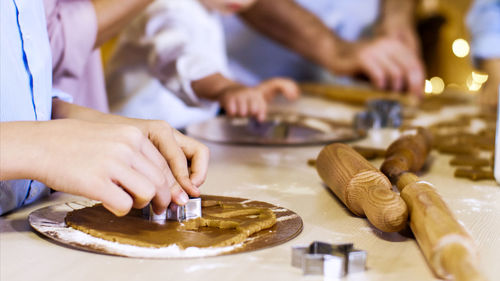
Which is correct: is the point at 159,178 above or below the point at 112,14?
below

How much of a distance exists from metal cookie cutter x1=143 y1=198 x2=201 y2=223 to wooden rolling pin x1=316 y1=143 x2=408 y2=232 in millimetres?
183

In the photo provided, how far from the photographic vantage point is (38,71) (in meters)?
0.81

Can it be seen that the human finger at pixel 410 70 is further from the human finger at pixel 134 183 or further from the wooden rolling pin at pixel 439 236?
the human finger at pixel 134 183

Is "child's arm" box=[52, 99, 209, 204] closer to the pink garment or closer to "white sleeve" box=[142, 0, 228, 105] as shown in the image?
the pink garment

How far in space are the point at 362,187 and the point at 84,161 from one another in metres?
0.31

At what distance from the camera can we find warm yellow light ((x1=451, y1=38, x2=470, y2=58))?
3.97 metres

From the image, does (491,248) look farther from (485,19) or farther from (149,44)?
(485,19)

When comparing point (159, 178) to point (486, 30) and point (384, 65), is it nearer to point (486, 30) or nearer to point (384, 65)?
point (384, 65)

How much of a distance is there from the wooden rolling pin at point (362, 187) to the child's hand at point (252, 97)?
0.57 meters

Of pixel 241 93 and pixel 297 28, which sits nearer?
pixel 241 93

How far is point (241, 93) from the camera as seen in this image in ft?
4.90

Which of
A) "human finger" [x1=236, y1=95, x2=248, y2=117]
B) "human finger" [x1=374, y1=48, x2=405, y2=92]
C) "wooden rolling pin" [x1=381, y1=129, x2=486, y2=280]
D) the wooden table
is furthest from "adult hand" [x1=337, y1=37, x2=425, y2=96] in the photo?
"wooden rolling pin" [x1=381, y1=129, x2=486, y2=280]

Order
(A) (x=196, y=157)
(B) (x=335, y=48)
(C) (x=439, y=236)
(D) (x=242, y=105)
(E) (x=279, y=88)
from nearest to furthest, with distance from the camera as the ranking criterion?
(C) (x=439, y=236)
(A) (x=196, y=157)
(D) (x=242, y=105)
(E) (x=279, y=88)
(B) (x=335, y=48)

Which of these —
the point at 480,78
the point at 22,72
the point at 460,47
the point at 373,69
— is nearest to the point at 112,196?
the point at 22,72
